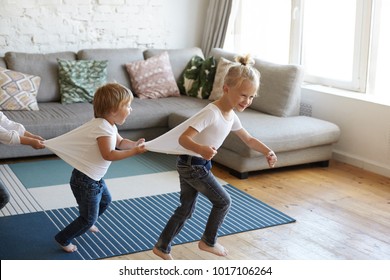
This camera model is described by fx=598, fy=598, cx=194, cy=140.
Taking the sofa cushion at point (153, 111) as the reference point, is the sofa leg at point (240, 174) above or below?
below

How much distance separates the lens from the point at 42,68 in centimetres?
553

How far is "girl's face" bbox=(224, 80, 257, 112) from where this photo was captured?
2.91 m

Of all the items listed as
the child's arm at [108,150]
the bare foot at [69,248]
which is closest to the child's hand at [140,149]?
the child's arm at [108,150]

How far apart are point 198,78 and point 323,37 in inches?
50.9

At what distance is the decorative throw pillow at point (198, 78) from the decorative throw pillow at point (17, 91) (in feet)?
5.04

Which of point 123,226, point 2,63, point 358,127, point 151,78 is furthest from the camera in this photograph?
point 151,78

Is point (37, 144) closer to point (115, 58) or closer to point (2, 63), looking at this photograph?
point (2, 63)

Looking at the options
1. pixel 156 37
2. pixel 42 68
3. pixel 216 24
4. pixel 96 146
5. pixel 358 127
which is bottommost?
pixel 358 127

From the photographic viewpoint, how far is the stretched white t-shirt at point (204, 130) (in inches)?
114

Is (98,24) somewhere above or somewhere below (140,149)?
above

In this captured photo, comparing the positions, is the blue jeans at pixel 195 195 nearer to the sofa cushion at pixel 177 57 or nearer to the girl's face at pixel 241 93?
the girl's face at pixel 241 93

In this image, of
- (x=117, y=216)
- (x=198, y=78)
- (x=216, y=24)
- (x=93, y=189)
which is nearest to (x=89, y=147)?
(x=93, y=189)

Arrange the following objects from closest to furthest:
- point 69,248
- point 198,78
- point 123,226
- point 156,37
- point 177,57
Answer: point 69,248 < point 123,226 < point 198,78 < point 177,57 < point 156,37
